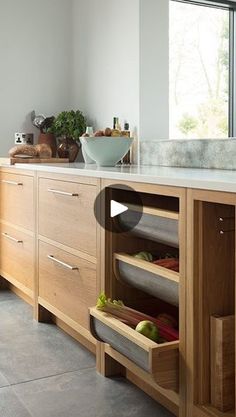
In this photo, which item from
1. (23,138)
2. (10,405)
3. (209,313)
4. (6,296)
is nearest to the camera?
(209,313)

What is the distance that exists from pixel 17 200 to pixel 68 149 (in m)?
0.55

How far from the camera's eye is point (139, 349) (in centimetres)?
150

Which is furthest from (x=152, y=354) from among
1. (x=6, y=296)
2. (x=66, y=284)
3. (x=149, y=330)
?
(x=6, y=296)

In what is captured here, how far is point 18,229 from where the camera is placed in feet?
9.31

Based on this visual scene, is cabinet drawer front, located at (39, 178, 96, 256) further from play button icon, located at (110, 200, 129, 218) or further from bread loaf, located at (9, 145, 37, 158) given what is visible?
bread loaf, located at (9, 145, 37, 158)

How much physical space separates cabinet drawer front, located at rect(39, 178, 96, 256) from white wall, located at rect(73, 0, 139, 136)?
26.3 inches

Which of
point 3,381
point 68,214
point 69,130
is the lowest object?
point 3,381

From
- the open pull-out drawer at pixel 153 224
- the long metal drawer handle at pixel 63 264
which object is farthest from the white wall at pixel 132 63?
the open pull-out drawer at pixel 153 224

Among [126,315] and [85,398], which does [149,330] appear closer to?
[126,315]

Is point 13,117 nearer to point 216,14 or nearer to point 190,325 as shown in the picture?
point 216,14

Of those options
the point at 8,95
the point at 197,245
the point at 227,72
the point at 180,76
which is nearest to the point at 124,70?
the point at 180,76

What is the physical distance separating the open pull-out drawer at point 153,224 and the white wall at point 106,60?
1.03 meters

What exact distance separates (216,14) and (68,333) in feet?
6.73

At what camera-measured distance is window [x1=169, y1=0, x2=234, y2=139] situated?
2.98m
